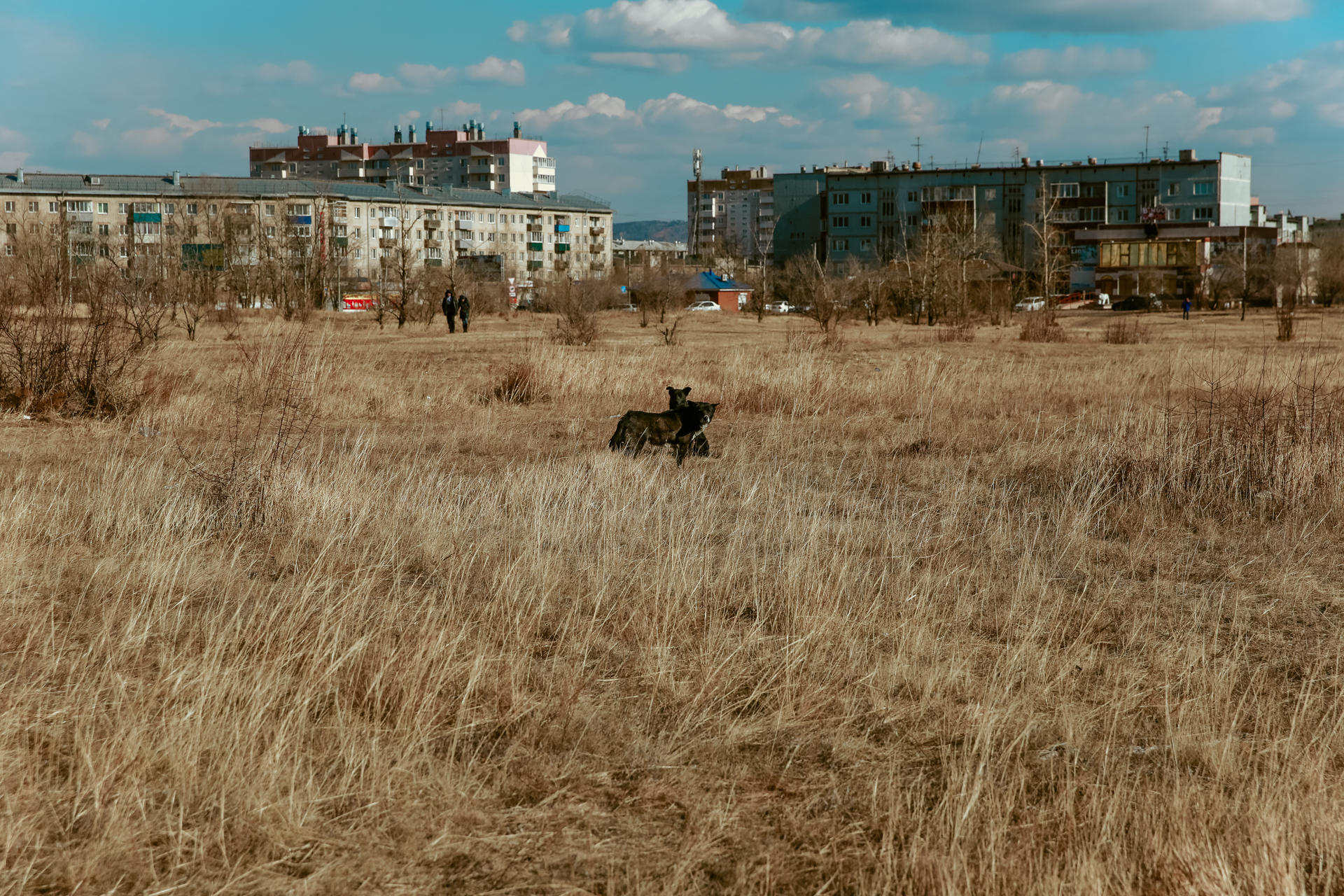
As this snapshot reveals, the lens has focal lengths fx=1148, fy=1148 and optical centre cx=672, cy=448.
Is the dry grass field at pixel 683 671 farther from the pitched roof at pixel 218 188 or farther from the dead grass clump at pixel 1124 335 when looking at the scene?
the pitched roof at pixel 218 188

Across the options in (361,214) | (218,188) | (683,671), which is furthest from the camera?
(361,214)

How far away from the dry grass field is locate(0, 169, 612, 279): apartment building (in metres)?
61.2

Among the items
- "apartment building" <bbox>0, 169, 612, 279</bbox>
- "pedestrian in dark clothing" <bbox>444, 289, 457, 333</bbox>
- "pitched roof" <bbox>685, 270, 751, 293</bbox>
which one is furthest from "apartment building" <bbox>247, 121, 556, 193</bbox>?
"pedestrian in dark clothing" <bbox>444, 289, 457, 333</bbox>

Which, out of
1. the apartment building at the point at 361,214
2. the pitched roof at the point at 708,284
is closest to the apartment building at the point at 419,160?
the apartment building at the point at 361,214

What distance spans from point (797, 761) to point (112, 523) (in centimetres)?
458

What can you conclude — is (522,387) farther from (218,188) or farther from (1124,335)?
(218,188)

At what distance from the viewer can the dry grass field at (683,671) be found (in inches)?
115

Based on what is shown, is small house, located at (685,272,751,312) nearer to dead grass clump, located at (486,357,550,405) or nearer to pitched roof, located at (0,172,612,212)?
pitched roof, located at (0,172,612,212)

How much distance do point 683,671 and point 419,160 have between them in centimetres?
15548

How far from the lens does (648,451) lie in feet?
32.1

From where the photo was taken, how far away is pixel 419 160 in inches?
5950

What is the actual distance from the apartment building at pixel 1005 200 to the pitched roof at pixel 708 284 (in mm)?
14576

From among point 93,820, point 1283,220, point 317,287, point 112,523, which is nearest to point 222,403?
point 112,523

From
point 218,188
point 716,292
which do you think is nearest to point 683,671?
point 716,292
